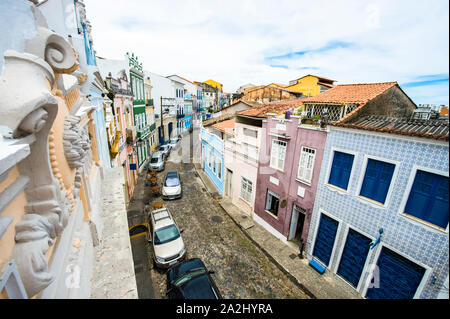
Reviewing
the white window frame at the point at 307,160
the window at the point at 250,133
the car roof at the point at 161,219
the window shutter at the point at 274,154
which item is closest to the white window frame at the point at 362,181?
the white window frame at the point at 307,160

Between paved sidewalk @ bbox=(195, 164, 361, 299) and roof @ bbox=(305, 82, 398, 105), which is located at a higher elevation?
roof @ bbox=(305, 82, 398, 105)

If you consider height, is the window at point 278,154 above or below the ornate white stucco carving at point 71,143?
below

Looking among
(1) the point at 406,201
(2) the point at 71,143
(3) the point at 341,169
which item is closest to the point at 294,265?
(3) the point at 341,169

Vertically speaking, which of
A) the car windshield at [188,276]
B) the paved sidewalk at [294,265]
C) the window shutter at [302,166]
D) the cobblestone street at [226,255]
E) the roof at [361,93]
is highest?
the roof at [361,93]

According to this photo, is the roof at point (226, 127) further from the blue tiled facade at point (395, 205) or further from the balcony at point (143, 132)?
the blue tiled facade at point (395, 205)

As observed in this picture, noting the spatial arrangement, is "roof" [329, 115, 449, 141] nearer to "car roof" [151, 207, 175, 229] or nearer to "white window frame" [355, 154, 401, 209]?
"white window frame" [355, 154, 401, 209]

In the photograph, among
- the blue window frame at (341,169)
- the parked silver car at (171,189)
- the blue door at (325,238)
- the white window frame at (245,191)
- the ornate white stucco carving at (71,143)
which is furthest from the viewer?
the parked silver car at (171,189)

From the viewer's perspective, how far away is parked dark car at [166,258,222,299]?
659 cm

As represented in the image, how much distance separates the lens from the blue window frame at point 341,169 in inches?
270

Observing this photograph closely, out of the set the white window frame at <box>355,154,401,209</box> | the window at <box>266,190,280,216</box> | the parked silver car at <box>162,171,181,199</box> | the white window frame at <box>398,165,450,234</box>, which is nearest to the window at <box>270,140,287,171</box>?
the window at <box>266,190,280,216</box>

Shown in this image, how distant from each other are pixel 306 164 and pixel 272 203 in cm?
376

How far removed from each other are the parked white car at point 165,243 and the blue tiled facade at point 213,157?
655 centimetres

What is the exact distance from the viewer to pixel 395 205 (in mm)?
5473

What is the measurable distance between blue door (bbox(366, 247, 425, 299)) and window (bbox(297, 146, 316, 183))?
3499mm
